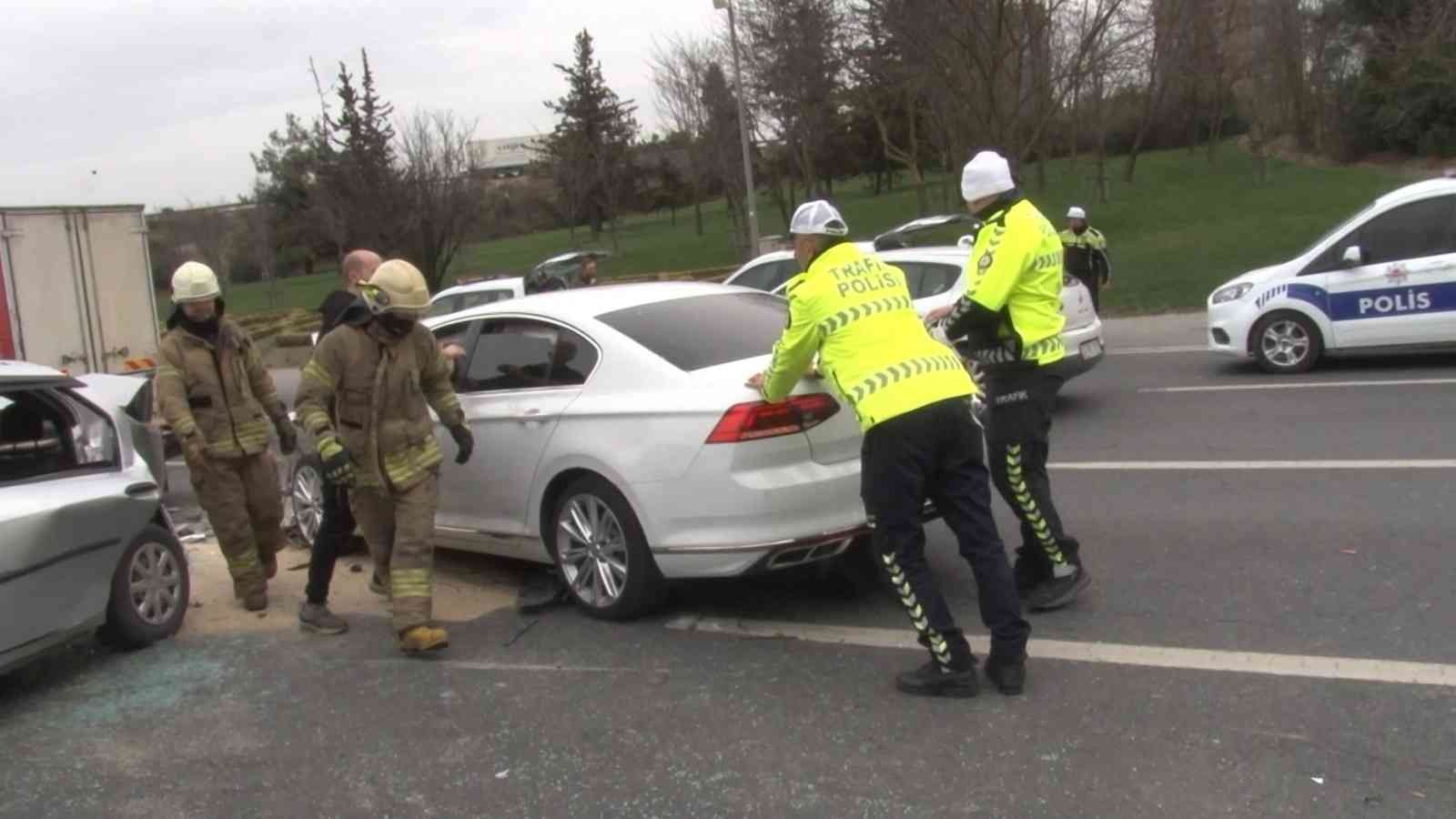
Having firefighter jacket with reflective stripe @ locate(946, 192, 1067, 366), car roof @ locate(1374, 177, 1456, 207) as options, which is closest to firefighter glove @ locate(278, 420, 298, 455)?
firefighter jacket with reflective stripe @ locate(946, 192, 1067, 366)

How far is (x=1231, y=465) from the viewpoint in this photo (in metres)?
8.16

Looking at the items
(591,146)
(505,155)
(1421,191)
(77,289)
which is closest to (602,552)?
(1421,191)

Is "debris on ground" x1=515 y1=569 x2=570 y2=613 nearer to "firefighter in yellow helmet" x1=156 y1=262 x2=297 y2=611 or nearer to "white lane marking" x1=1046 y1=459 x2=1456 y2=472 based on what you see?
"firefighter in yellow helmet" x1=156 y1=262 x2=297 y2=611

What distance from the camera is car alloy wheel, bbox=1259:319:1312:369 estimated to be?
38.9 feet

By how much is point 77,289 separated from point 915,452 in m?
11.6

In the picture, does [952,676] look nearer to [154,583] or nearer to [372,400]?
[372,400]

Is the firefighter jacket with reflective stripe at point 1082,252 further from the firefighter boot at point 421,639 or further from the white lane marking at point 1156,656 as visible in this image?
the firefighter boot at point 421,639

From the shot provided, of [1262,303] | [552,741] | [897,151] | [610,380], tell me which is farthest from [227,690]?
[897,151]

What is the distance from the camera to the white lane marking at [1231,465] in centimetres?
773

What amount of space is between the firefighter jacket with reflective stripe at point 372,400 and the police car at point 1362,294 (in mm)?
8901

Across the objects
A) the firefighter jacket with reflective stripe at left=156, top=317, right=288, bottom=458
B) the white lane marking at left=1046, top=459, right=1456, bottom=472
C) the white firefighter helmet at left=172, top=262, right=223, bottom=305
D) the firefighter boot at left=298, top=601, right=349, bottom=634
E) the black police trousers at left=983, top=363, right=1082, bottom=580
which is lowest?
the white lane marking at left=1046, top=459, right=1456, bottom=472

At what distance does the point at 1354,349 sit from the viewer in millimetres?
11586

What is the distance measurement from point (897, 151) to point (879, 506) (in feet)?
124

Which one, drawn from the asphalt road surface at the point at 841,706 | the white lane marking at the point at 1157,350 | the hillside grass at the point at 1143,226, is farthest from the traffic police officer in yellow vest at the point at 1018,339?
the hillside grass at the point at 1143,226
